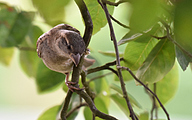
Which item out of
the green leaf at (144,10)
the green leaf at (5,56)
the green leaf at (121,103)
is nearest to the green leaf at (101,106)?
the green leaf at (121,103)

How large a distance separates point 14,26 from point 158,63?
58 cm

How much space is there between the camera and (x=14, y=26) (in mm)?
887

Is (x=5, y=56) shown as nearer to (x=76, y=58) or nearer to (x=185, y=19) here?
(x=76, y=58)

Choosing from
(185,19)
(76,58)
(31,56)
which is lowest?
(185,19)

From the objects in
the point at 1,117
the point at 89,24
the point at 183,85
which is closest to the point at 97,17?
the point at 89,24

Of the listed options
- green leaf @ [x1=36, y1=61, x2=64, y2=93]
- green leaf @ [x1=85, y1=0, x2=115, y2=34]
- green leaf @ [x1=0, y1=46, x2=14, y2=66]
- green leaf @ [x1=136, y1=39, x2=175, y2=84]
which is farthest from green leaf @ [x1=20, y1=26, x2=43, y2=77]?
green leaf @ [x1=136, y1=39, x2=175, y2=84]

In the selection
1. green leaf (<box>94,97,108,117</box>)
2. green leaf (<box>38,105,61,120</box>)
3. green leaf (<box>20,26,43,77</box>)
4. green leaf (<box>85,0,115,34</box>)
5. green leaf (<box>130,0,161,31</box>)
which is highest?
green leaf (<box>20,26,43,77</box>)

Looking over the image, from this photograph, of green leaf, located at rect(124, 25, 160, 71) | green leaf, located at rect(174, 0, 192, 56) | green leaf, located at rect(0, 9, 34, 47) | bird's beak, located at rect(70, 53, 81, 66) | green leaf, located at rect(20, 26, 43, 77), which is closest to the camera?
green leaf, located at rect(174, 0, 192, 56)

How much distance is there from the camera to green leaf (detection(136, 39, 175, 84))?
53 centimetres

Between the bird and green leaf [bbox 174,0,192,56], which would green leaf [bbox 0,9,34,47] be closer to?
the bird

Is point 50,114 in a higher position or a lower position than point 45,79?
lower

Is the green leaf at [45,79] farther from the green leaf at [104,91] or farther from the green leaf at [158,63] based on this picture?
the green leaf at [158,63]

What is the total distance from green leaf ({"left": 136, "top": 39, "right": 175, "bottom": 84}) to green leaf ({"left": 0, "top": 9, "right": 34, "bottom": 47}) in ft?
1.70

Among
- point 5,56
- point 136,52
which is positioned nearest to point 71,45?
point 136,52
